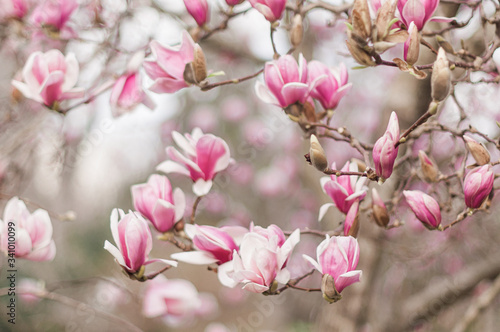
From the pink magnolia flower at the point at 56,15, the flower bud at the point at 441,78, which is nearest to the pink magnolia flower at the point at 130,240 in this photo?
the flower bud at the point at 441,78

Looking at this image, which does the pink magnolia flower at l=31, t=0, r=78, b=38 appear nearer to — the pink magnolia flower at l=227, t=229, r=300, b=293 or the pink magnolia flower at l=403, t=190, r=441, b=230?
the pink magnolia flower at l=227, t=229, r=300, b=293

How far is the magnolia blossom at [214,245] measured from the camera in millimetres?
660

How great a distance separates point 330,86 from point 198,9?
0.29 m

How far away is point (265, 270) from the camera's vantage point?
0.61 meters

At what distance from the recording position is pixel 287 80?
2.36 ft

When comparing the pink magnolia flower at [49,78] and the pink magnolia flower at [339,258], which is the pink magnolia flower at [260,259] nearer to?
the pink magnolia flower at [339,258]

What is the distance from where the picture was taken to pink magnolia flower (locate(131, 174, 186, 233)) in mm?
741

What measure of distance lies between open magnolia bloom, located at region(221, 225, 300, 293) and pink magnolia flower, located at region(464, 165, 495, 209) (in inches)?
10.7

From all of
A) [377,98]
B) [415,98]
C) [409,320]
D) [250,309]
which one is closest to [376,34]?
[415,98]

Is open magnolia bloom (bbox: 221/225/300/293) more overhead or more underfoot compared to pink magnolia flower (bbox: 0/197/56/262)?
more overhead

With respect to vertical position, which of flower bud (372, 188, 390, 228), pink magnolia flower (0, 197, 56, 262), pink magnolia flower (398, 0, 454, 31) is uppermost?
pink magnolia flower (398, 0, 454, 31)

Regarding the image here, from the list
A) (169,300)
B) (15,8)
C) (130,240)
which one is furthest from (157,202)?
(169,300)

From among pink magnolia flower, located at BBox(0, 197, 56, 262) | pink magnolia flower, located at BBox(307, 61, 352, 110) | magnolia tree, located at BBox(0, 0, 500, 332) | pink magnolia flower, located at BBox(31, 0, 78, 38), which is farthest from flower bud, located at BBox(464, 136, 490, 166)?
pink magnolia flower, located at BBox(31, 0, 78, 38)

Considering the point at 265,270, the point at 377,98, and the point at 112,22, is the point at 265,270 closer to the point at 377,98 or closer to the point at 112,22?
the point at 112,22
